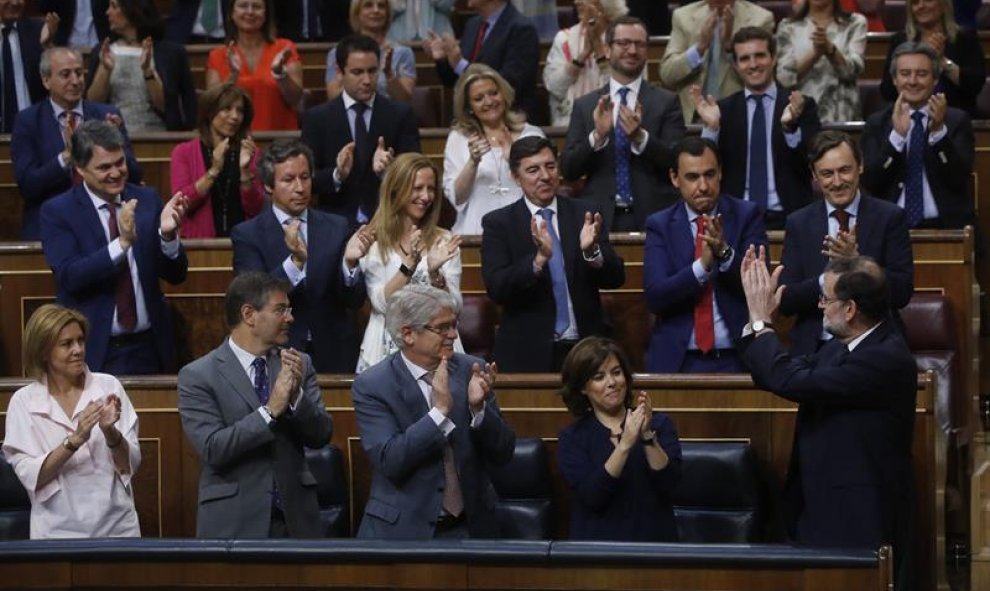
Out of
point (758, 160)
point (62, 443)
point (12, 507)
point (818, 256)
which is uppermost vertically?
point (758, 160)

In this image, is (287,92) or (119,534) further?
(287,92)

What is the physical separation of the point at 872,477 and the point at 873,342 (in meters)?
0.32

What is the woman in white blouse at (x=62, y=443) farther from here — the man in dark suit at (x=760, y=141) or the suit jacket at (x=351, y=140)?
the man in dark suit at (x=760, y=141)

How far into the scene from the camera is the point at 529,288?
5.82m

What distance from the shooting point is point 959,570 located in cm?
584

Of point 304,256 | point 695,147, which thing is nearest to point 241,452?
point 304,256

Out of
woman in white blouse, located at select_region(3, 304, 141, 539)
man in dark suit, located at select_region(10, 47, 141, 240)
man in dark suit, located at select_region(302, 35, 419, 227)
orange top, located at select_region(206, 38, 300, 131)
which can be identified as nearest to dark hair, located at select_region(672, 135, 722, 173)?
man in dark suit, located at select_region(302, 35, 419, 227)

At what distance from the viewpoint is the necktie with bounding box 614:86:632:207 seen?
21.9 ft

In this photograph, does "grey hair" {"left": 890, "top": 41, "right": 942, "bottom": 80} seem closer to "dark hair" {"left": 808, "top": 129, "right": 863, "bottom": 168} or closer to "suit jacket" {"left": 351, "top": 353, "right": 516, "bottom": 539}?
"dark hair" {"left": 808, "top": 129, "right": 863, "bottom": 168}

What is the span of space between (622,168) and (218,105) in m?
1.43

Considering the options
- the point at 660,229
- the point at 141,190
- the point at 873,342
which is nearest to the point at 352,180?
the point at 141,190

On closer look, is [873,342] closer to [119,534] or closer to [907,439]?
[907,439]

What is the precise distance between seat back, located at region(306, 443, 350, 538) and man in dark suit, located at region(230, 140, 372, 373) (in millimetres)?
619

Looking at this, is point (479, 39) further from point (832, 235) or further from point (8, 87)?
point (832, 235)
